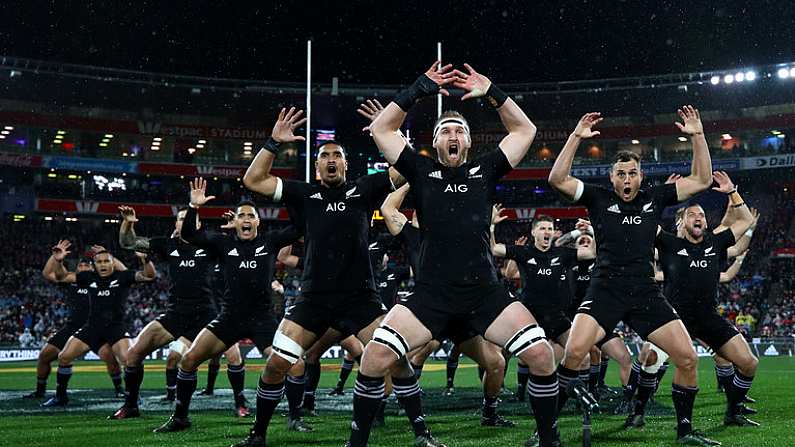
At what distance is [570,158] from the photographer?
25.0 feet

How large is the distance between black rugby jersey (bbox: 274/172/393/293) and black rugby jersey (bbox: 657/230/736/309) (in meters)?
4.06

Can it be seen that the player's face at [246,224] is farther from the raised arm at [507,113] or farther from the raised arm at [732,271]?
the raised arm at [732,271]

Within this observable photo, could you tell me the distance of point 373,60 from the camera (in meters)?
45.6

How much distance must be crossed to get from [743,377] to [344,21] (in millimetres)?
33976

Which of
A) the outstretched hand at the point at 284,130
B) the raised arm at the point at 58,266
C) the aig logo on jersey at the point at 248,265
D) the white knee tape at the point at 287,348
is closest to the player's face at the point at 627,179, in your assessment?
the outstretched hand at the point at 284,130

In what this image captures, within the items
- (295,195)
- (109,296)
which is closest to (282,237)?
(295,195)

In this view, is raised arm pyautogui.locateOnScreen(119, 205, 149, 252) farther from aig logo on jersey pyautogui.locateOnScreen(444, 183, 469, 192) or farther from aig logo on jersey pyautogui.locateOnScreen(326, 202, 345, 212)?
aig logo on jersey pyautogui.locateOnScreen(444, 183, 469, 192)

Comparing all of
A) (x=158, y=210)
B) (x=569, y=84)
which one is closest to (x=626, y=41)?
(x=569, y=84)

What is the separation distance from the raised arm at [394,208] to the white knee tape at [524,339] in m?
2.89

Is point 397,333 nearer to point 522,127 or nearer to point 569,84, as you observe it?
point 522,127

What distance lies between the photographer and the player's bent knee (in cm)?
588

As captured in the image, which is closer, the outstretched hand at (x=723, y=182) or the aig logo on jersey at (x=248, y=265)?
the outstretched hand at (x=723, y=182)

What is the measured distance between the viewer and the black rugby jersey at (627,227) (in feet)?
26.1

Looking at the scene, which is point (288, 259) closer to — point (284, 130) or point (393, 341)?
point (284, 130)
